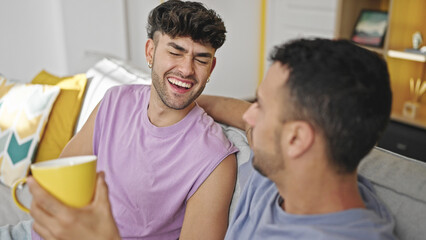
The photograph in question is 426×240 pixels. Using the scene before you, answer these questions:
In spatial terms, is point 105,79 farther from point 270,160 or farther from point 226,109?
point 270,160

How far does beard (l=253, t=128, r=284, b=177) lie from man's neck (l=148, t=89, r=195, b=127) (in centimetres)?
52

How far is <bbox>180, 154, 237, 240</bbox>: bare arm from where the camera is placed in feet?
4.37

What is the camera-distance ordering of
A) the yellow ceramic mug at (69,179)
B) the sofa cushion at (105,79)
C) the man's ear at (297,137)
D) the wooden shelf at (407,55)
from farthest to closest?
1. the wooden shelf at (407,55)
2. the sofa cushion at (105,79)
3. the man's ear at (297,137)
4. the yellow ceramic mug at (69,179)

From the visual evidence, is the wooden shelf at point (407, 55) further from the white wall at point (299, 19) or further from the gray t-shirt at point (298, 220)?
the gray t-shirt at point (298, 220)

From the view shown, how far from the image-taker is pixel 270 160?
1.00 metres

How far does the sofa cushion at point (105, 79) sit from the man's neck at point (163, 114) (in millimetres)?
479

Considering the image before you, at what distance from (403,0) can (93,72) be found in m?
2.29

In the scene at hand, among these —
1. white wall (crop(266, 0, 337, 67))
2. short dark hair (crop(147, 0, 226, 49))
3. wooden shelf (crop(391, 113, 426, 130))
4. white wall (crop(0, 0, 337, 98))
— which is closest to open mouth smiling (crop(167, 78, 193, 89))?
short dark hair (crop(147, 0, 226, 49))

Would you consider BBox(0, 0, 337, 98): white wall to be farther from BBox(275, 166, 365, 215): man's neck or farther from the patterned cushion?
BBox(275, 166, 365, 215): man's neck

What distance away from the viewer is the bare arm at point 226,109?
5.20 ft

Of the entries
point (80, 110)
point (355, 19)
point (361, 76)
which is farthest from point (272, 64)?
point (355, 19)

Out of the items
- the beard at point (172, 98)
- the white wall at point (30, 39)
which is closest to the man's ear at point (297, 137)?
the beard at point (172, 98)

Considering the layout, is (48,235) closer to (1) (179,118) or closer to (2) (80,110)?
(1) (179,118)

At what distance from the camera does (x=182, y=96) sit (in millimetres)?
1490
